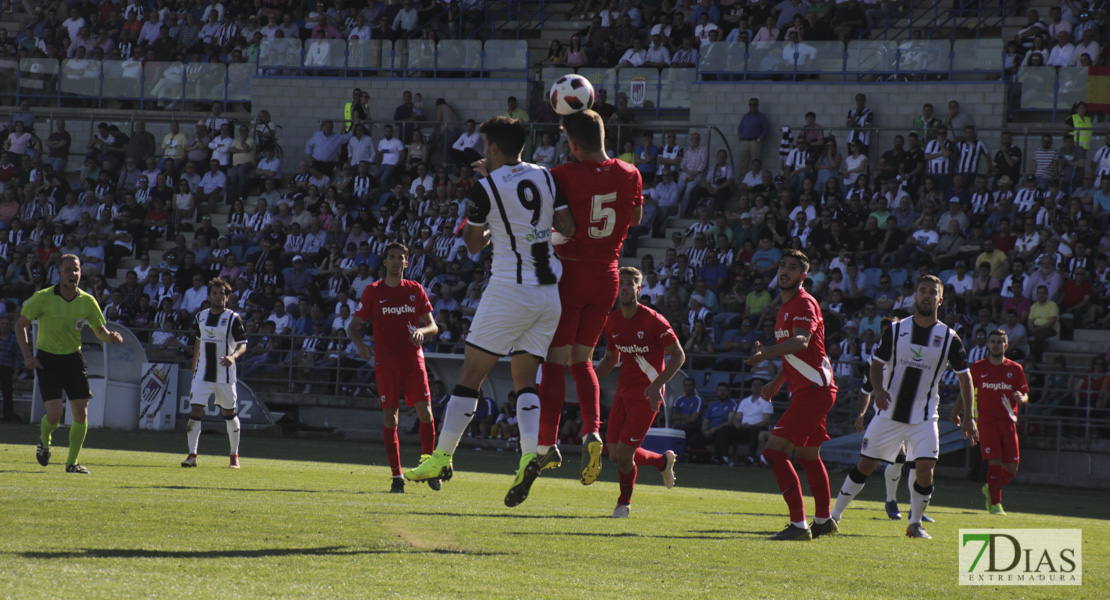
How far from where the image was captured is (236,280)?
26812 mm

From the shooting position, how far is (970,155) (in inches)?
939

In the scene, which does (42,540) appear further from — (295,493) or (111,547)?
(295,493)

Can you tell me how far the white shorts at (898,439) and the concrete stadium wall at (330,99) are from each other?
2016cm

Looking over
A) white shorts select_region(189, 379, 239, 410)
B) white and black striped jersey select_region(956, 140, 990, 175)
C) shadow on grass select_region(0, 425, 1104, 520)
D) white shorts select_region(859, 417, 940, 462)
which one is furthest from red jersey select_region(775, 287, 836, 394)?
white and black striped jersey select_region(956, 140, 990, 175)

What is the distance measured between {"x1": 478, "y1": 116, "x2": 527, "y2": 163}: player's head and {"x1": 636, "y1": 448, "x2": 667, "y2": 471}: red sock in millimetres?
4432

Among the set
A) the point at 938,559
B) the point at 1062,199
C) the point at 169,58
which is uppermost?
the point at 169,58

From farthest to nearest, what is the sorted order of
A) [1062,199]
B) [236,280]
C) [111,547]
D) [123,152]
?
1. [123,152]
2. [236,280]
3. [1062,199]
4. [111,547]

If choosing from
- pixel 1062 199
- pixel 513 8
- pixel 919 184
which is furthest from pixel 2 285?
pixel 1062 199

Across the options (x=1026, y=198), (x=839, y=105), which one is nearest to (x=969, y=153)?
(x=1026, y=198)

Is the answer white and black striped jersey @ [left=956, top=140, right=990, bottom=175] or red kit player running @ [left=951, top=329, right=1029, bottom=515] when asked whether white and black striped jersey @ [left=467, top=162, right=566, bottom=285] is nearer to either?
red kit player running @ [left=951, top=329, right=1029, bottom=515]

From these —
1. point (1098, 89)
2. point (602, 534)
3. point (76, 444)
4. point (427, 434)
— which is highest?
point (1098, 89)

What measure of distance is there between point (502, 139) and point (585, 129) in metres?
0.66

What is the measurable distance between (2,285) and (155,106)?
6.92 m

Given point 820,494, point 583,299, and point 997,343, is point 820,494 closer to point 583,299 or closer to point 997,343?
point 583,299
